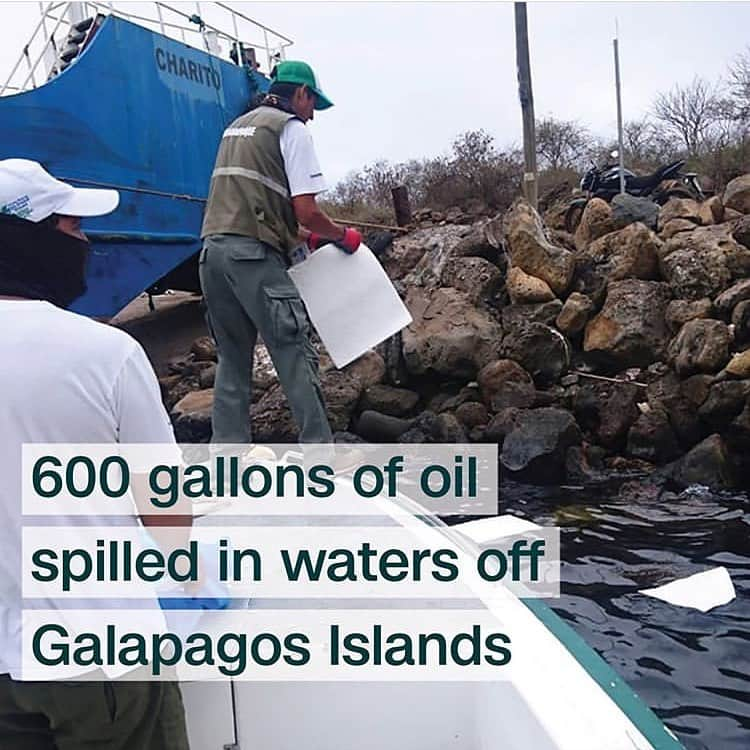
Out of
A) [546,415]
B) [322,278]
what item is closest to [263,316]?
[322,278]

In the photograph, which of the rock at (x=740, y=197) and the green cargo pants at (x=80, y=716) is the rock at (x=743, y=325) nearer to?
the rock at (x=740, y=197)

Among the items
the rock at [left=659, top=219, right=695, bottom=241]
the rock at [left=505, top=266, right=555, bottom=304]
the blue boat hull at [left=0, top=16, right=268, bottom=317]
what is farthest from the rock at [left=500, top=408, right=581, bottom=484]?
the blue boat hull at [left=0, top=16, right=268, bottom=317]

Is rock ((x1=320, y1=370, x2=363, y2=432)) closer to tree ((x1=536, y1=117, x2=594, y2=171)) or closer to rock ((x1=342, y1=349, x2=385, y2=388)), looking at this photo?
rock ((x1=342, y1=349, x2=385, y2=388))

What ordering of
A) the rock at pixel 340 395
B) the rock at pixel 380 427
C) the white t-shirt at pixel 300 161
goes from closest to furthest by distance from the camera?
the white t-shirt at pixel 300 161, the rock at pixel 380 427, the rock at pixel 340 395

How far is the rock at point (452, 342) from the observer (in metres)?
7.55

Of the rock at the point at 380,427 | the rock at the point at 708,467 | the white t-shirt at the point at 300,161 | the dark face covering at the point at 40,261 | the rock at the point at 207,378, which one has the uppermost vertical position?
the white t-shirt at the point at 300,161

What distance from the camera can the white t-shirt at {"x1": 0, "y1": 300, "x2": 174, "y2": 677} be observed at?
4.12ft

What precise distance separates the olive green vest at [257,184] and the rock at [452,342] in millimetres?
4233

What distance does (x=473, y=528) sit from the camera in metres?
2.67

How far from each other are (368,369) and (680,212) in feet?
15.1

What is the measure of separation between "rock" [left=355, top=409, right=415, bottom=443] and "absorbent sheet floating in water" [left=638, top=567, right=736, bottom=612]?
3314mm

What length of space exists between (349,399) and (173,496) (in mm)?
5762

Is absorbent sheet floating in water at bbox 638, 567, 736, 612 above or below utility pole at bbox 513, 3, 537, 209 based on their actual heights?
below

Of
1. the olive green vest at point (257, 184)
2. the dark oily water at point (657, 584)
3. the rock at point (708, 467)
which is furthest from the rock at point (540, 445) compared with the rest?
the olive green vest at point (257, 184)
